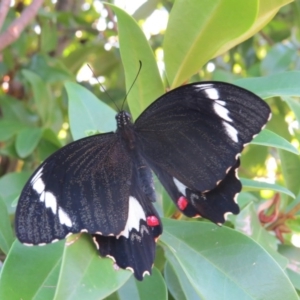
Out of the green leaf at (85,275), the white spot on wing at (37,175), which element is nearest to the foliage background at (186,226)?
the green leaf at (85,275)

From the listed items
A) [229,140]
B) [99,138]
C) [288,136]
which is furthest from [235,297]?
[288,136]

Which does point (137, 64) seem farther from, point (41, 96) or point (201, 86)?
point (41, 96)

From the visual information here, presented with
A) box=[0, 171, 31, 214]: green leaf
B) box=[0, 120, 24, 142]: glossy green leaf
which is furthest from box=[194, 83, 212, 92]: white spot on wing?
box=[0, 120, 24, 142]: glossy green leaf

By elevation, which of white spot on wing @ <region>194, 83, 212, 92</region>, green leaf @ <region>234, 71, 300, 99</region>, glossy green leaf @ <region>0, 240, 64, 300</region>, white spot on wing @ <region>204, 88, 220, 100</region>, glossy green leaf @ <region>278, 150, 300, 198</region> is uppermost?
white spot on wing @ <region>194, 83, 212, 92</region>

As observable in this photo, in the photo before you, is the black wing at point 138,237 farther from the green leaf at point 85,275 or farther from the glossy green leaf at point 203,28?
the glossy green leaf at point 203,28

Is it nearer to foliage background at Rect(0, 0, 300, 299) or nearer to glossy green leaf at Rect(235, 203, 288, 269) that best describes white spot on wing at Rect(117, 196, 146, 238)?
foliage background at Rect(0, 0, 300, 299)

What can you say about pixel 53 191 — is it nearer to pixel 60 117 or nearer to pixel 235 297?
pixel 235 297
